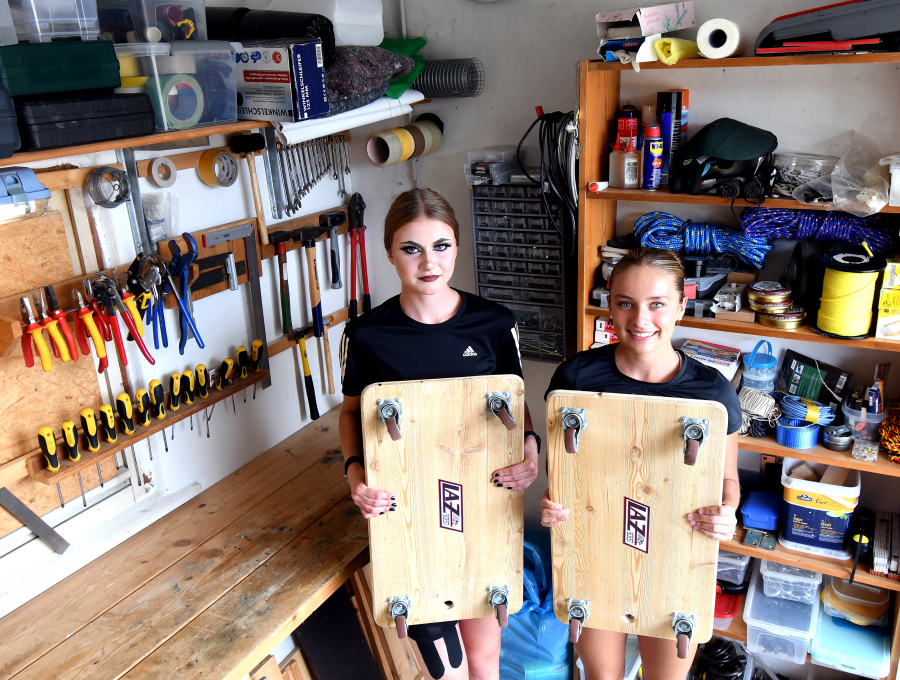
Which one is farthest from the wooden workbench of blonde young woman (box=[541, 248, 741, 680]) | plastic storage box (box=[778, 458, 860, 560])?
plastic storage box (box=[778, 458, 860, 560])

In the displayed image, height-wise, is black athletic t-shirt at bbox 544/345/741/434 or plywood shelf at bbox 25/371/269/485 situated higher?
black athletic t-shirt at bbox 544/345/741/434

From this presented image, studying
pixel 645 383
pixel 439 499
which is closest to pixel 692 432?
pixel 645 383

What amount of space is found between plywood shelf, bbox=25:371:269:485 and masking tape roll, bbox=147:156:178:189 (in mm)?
680

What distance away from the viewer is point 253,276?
8.19 ft

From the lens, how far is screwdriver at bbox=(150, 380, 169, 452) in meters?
2.15

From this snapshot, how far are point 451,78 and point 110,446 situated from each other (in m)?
1.66

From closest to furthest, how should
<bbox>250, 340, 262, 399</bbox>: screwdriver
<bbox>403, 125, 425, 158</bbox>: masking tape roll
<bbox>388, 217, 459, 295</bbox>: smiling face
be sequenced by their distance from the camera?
<bbox>388, 217, 459, 295</bbox>: smiling face, <bbox>250, 340, 262, 399</bbox>: screwdriver, <bbox>403, 125, 425, 158</bbox>: masking tape roll

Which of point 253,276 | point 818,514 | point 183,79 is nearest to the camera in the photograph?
point 183,79

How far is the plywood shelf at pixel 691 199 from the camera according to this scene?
1.99m

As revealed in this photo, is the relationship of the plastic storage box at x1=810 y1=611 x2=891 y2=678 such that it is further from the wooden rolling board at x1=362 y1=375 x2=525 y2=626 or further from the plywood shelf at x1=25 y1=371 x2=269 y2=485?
the plywood shelf at x1=25 y1=371 x2=269 y2=485

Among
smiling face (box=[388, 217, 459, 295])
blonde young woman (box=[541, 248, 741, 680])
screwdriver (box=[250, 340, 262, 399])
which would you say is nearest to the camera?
blonde young woman (box=[541, 248, 741, 680])

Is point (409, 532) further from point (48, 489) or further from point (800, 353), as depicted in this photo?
point (800, 353)

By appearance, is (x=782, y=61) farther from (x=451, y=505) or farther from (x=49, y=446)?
(x=49, y=446)

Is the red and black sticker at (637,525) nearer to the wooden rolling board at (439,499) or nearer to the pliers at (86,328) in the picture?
the wooden rolling board at (439,499)
